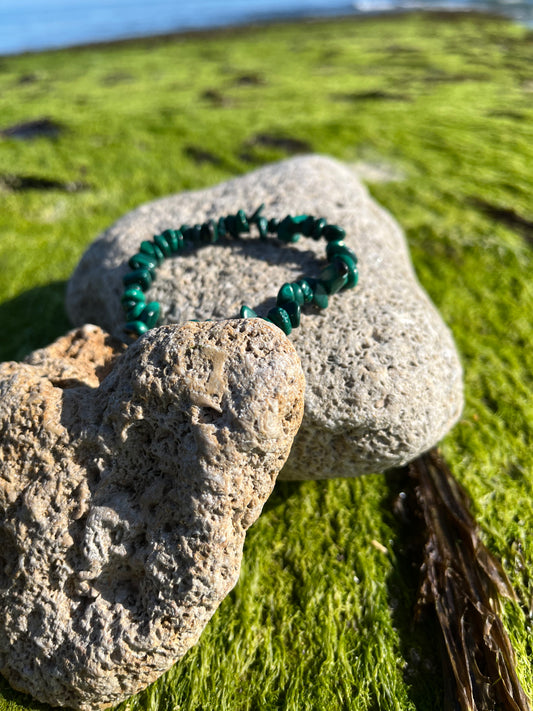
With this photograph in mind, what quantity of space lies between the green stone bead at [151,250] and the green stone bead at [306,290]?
1.09 m

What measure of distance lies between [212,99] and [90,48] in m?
10.5

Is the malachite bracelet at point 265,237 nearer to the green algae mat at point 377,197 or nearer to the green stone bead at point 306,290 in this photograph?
the green stone bead at point 306,290

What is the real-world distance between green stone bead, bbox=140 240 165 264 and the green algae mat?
145 cm

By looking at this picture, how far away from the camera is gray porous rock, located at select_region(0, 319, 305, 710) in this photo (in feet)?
6.86

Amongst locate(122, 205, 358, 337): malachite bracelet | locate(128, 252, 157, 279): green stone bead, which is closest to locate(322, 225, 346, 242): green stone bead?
locate(122, 205, 358, 337): malachite bracelet

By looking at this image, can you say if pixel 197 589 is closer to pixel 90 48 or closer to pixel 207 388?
pixel 207 388

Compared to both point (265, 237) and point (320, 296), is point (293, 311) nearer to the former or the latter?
point (320, 296)

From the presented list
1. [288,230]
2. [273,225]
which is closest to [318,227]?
[288,230]

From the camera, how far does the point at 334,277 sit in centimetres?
304

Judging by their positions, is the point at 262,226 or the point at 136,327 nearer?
the point at 136,327

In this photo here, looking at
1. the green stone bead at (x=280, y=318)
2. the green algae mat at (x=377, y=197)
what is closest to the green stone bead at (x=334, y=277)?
the green stone bead at (x=280, y=318)

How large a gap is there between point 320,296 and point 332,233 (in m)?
0.70

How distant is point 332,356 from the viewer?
9.01 feet

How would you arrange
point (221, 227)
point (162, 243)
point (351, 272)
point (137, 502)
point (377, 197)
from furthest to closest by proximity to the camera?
1. point (377, 197)
2. point (221, 227)
3. point (162, 243)
4. point (351, 272)
5. point (137, 502)
